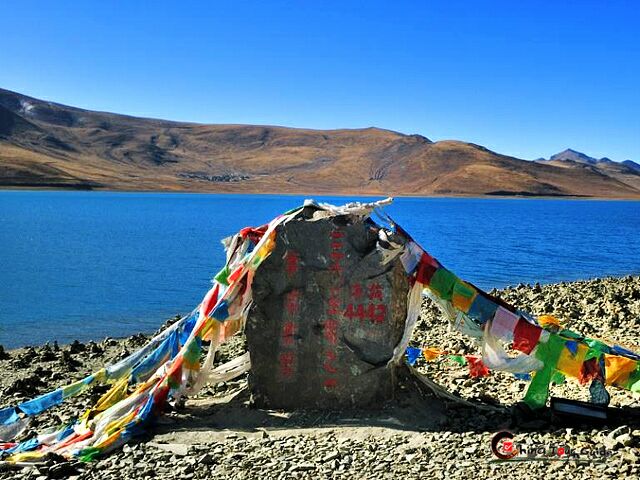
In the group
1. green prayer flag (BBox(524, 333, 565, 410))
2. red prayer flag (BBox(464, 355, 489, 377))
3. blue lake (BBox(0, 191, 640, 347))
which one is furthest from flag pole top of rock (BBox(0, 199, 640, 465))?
blue lake (BBox(0, 191, 640, 347))

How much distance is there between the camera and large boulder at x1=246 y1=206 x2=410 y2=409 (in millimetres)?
9578

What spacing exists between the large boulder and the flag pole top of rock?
1 centimetres

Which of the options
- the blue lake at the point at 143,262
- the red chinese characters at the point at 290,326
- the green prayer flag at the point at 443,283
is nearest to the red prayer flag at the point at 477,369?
the green prayer flag at the point at 443,283

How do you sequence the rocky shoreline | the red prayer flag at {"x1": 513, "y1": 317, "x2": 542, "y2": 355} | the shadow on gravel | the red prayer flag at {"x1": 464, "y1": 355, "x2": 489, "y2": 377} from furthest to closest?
1. the red prayer flag at {"x1": 464, "y1": 355, "x2": 489, "y2": 377}
2. the red prayer flag at {"x1": 513, "y1": 317, "x2": 542, "y2": 355}
3. the shadow on gravel
4. the rocky shoreline

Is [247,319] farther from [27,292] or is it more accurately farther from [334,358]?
[27,292]

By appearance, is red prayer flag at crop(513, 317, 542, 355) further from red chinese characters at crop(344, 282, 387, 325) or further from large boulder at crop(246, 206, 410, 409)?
red chinese characters at crop(344, 282, 387, 325)

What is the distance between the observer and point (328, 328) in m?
9.64

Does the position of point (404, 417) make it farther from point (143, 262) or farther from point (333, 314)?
point (143, 262)

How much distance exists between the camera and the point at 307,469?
7828mm

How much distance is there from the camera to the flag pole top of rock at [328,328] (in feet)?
30.6

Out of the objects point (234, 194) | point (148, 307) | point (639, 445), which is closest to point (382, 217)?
point (639, 445)

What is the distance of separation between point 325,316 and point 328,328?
0.18 metres

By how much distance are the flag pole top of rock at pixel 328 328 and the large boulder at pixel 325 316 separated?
1 cm

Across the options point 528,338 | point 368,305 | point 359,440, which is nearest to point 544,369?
point 528,338
